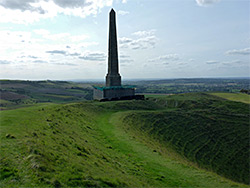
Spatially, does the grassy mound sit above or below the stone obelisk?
below

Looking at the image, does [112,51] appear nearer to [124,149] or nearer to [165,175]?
[124,149]

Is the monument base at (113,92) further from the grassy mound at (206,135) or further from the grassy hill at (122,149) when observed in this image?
the grassy mound at (206,135)

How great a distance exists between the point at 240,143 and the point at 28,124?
32897 millimetres

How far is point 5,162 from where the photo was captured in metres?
8.59

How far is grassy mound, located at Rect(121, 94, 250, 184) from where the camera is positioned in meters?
25.1

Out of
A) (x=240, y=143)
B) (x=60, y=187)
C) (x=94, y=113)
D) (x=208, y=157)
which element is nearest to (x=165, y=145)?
(x=208, y=157)

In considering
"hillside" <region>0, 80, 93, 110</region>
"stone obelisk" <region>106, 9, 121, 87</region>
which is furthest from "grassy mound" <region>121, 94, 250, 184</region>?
"hillside" <region>0, 80, 93, 110</region>

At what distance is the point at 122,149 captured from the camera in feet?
57.5

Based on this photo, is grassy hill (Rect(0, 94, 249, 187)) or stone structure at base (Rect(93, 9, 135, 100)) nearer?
grassy hill (Rect(0, 94, 249, 187))

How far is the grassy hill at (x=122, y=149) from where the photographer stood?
8.75 m

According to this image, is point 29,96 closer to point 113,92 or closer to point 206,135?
point 113,92

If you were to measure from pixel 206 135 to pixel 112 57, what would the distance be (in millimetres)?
29960

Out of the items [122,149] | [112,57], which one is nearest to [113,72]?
[112,57]

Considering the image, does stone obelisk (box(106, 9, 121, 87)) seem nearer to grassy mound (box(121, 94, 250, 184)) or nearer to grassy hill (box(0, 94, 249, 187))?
grassy hill (box(0, 94, 249, 187))
